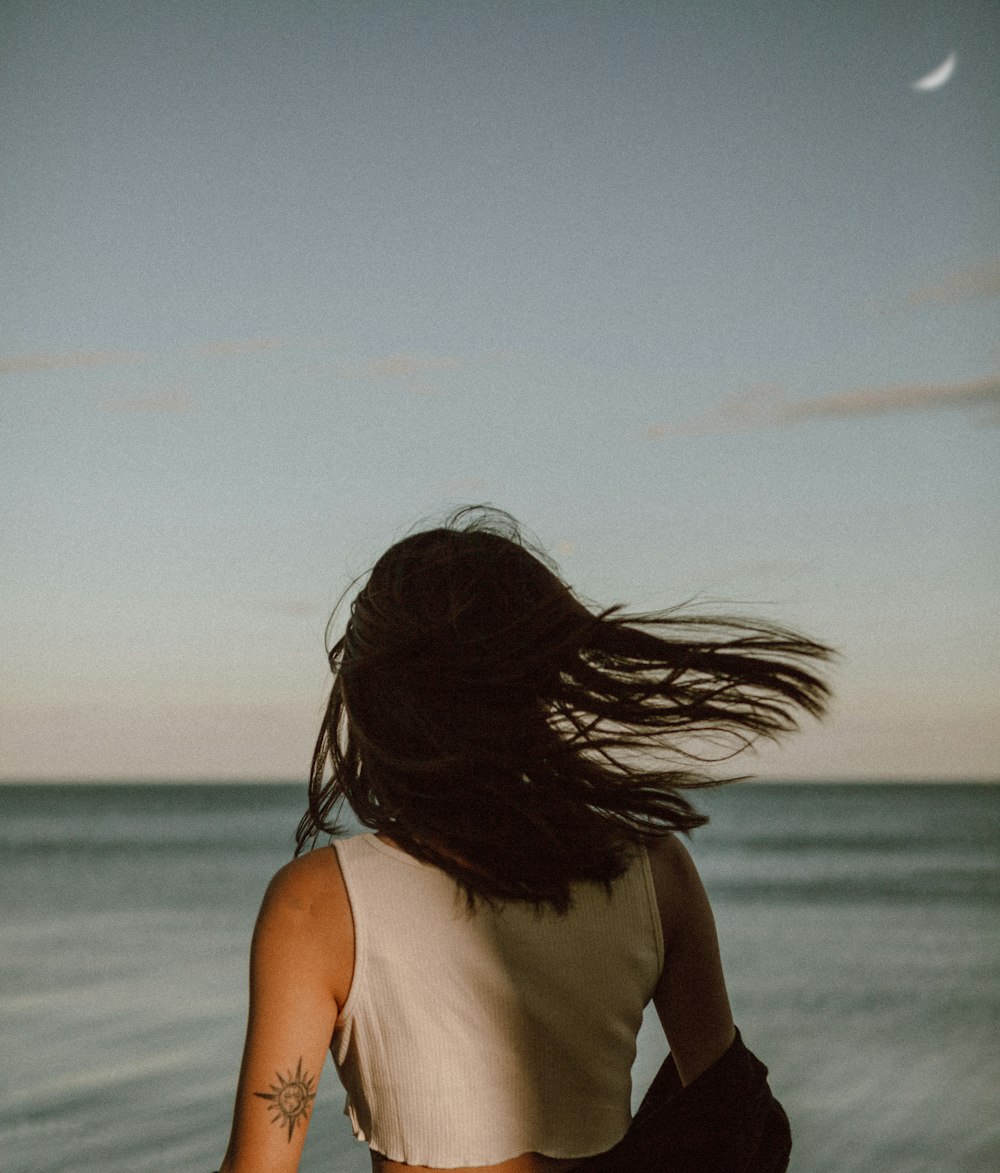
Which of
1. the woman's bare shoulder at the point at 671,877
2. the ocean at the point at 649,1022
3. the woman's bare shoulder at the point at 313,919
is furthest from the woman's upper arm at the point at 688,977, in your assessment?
the ocean at the point at 649,1022

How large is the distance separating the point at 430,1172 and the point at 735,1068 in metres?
0.33

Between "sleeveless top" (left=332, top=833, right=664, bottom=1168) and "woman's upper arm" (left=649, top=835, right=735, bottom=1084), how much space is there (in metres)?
0.09

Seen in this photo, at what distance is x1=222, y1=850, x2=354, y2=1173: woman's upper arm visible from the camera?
112 centimetres

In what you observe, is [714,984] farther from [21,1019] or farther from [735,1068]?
[21,1019]

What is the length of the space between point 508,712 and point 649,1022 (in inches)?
196

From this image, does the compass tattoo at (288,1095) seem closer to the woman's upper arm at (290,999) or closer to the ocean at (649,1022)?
the woman's upper arm at (290,999)

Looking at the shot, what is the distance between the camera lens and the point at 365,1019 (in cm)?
117

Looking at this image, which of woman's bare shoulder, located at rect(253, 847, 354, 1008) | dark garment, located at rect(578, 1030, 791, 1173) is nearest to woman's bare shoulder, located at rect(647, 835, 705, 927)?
dark garment, located at rect(578, 1030, 791, 1173)

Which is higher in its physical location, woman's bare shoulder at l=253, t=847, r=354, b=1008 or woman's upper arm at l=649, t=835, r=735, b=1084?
woman's bare shoulder at l=253, t=847, r=354, b=1008

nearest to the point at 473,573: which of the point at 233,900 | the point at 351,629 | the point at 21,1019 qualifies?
the point at 351,629

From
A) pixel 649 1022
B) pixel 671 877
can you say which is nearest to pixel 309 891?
pixel 671 877

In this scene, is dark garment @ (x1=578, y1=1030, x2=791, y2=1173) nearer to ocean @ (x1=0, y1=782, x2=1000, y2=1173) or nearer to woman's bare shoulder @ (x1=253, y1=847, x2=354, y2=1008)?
woman's bare shoulder @ (x1=253, y1=847, x2=354, y2=1008)

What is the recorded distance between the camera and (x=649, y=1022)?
5793 mm

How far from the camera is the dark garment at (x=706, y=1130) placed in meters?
1.18
